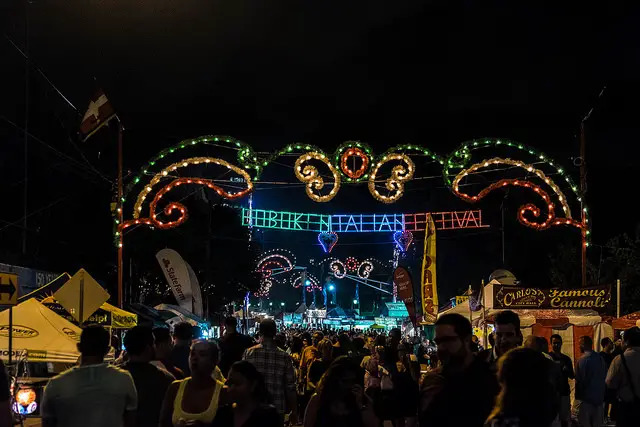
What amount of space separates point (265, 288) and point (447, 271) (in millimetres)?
16055

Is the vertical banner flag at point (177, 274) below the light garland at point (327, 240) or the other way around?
below

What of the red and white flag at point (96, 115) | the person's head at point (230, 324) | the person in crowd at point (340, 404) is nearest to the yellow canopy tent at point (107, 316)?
the red and white flag at point (96, 115)

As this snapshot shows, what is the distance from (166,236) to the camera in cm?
4400

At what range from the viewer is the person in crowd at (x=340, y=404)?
20.2ft

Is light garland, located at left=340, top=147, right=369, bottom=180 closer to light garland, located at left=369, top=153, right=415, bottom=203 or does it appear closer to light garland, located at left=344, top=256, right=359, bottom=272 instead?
light garland, located at left=369, top=153, right=415, bottom=203

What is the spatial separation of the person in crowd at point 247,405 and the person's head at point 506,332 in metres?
2.72

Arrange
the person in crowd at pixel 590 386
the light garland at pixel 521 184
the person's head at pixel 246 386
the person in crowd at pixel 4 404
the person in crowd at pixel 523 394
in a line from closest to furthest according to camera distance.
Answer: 1. the person in crowd at pixel 523 394
2. the person's head at pixel 246 386
3. the person in crowd at pixel 4 404
4. the person in crowd at pixel 590 386
5. the light garland at pixel 521 184

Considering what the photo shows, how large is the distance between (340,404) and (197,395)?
1195 millimetres

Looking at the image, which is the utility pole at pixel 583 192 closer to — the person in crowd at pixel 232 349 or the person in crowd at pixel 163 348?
the person in crowd at pixel 232 349

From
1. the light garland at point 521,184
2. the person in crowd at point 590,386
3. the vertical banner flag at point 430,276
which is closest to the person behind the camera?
the person in crowd at point 590,386

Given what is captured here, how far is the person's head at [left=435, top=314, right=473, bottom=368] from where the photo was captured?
5734mm

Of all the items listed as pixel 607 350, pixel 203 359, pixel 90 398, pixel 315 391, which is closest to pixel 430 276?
pixel 607 350

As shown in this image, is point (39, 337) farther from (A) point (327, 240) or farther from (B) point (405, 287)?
(A) point (327, 240)

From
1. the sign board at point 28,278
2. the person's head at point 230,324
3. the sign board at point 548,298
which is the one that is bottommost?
the person's head at point 230,324
